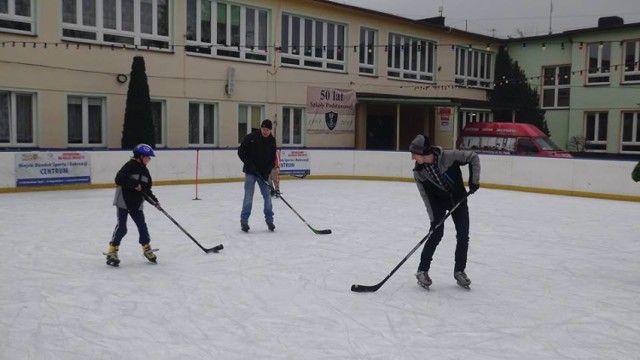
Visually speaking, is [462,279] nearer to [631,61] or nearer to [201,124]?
[201,124]

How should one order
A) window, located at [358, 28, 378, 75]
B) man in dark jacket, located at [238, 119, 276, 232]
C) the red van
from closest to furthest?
1. man in dark jacket, located at [238, 119, 276, 232]
2. the red van
3. window, located at [358, 28, 378, 75]

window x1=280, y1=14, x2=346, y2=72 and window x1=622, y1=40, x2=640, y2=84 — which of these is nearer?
window x1=280, y1=14, x2=346, y2=72

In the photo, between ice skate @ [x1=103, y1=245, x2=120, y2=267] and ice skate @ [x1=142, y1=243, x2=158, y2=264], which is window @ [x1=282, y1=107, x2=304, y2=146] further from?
ice skate @ [x1=103, y1=245, x2=120, y2=267]

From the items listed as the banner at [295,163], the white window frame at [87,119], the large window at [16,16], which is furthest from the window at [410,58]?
the large window at [16,16]

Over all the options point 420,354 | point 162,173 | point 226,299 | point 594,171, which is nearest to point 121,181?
point 226,299

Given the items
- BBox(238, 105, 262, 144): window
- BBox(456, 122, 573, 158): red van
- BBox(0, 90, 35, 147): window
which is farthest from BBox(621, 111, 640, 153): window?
BBox(0, 90, 35, 147): window

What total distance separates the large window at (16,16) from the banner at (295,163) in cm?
782

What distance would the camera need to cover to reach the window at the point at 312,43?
2239 centimetres

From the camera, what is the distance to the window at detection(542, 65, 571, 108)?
95.0ft

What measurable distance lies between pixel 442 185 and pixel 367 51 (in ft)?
64.6

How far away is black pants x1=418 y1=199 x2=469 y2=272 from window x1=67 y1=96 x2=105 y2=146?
553 inches

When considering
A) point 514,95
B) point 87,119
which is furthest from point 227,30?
point 514,95

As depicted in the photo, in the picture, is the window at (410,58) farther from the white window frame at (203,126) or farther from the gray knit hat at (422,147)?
the gray knit hat at (422,147)

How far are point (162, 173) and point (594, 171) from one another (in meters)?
11.5
